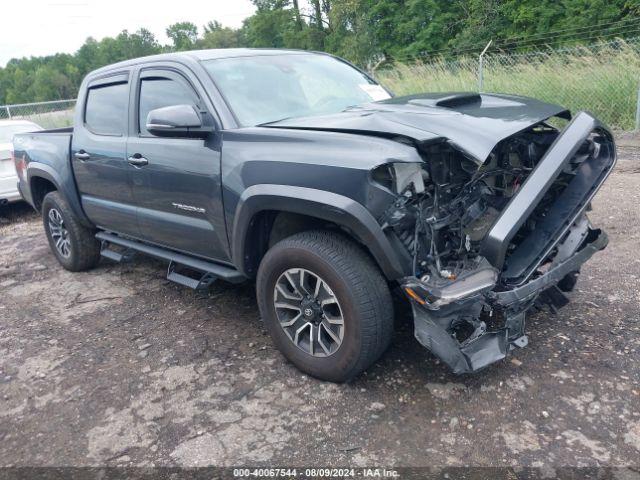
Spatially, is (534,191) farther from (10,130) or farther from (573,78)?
(573,78)

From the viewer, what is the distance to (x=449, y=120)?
274 cm

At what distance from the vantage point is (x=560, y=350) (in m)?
3.13

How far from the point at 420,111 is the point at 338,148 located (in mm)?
609

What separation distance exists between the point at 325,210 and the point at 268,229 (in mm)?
686

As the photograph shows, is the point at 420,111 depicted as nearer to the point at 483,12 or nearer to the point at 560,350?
the point at 560,350

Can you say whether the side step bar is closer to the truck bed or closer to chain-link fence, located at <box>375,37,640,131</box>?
the truck bed

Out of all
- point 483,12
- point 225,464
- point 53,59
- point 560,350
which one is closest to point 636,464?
point 560,350

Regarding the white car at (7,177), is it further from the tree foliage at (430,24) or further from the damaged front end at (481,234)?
the tree foliage at (430,24)

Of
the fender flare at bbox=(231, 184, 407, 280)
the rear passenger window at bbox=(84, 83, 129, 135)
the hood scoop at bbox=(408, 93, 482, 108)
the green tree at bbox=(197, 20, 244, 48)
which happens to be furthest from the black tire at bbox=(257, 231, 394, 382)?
the green tree at bbox=(197, 20, 244, 48)

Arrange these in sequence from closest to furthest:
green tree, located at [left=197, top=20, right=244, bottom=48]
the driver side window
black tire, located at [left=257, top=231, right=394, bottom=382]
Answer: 1. black tire, located at [left=257, top=231, right=394, bottom=382]
2. the driver side window
3. green tree, located at [left=197, top=20, right=244, bottom=48]

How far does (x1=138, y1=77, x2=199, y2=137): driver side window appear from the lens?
142 inches

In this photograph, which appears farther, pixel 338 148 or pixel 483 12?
pixel 483 12

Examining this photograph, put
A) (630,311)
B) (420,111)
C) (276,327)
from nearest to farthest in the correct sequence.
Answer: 1. (420,111)
2. (276,327)
3. (630,311)

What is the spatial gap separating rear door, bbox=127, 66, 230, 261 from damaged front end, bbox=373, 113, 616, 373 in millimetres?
1267
